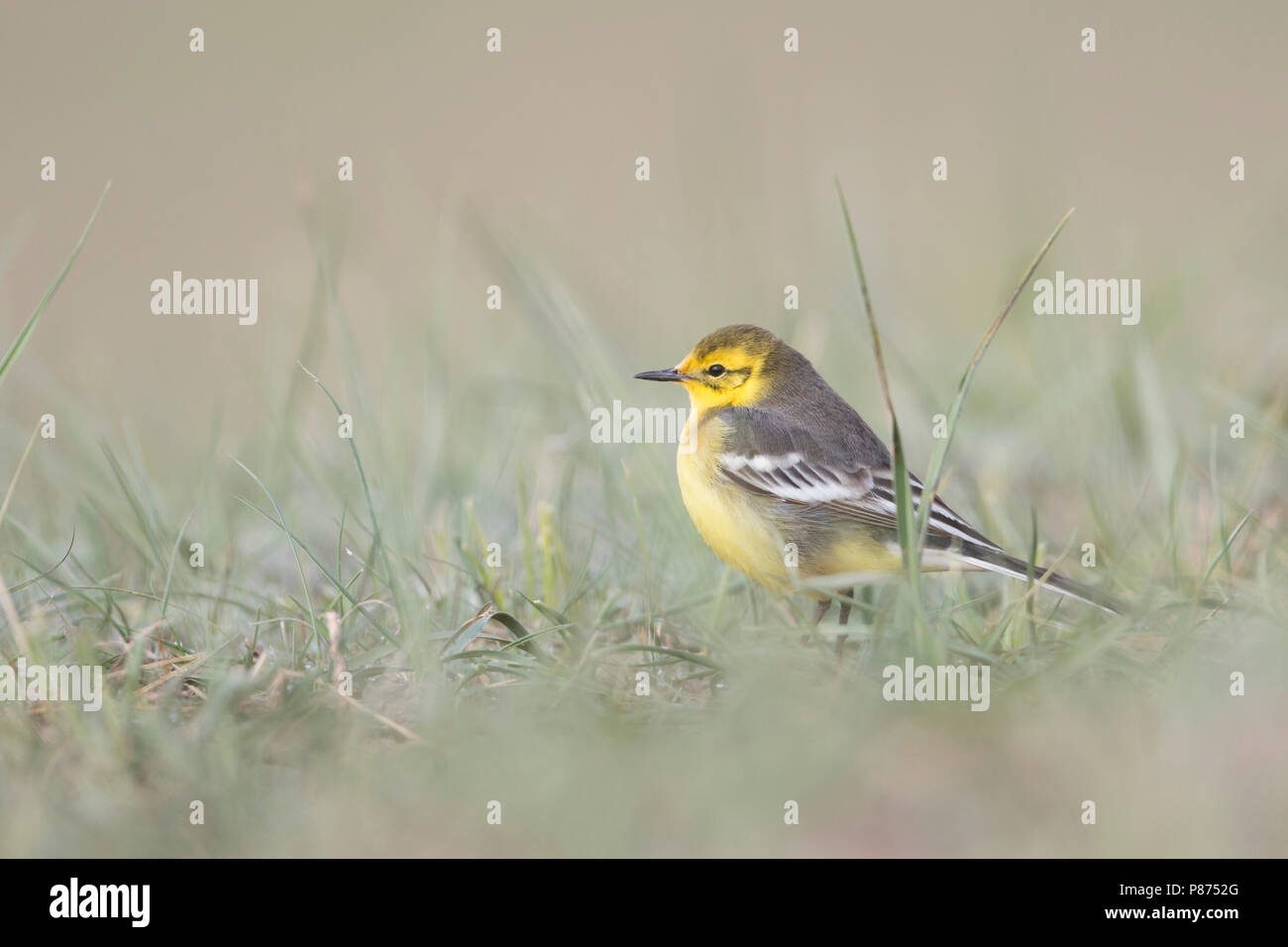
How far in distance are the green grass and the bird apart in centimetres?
21

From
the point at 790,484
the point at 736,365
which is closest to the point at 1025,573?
the point at 790,484

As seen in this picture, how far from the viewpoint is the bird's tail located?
400 cm

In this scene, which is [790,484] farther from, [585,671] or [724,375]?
[585,671]

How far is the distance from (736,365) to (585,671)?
1913 millimetres

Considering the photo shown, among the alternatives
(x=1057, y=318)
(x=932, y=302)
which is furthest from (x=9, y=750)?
(x=932, y=302)

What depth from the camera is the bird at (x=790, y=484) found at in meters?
4.61

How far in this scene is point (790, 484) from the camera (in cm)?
492

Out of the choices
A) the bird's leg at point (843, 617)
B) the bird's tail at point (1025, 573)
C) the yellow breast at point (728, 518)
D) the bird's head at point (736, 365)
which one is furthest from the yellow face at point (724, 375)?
the bird's tail at point (1025, 573)

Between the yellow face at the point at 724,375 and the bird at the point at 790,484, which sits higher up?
the yellow face at the point at 724,375

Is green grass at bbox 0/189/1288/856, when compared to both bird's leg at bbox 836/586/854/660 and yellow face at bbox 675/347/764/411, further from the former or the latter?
yellow face at bbox 675/347/764/411

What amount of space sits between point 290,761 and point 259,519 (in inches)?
104

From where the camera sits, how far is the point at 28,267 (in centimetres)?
1323

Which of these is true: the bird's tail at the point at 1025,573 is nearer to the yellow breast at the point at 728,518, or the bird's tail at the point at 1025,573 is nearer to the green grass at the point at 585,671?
the green grass at the point at 585,671

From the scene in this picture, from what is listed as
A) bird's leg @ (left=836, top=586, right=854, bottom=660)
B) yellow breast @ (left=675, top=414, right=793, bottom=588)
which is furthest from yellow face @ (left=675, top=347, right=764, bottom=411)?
bird's leg @ (left=836, top=586, right=854, bottom=660)
